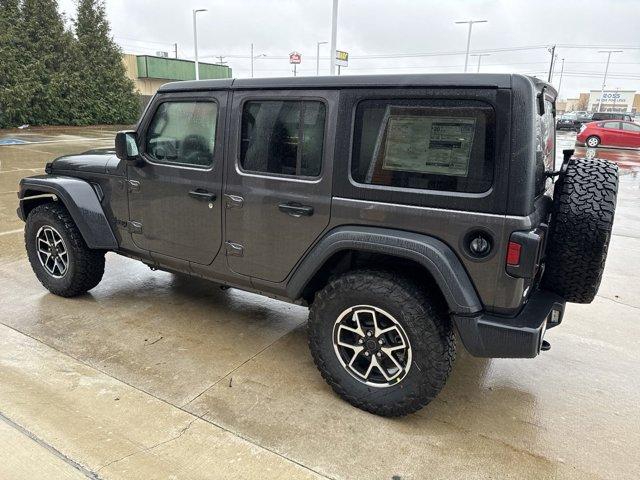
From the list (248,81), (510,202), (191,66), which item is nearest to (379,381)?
(510,202)

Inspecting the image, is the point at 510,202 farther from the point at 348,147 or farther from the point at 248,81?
the point at 248,81

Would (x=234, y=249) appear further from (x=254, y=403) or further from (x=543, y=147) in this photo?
(x=543, y=147)

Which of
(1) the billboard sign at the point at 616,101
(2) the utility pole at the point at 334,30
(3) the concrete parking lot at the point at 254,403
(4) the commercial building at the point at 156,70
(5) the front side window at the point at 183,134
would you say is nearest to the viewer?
(3) the concrete parking lot at the point at 254,403

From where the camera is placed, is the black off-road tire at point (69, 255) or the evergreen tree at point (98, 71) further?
the evergreen tree at point (98, 71)

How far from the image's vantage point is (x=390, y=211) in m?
2.50

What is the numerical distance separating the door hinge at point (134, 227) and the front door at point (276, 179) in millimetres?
890

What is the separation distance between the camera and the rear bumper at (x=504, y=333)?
2.28m

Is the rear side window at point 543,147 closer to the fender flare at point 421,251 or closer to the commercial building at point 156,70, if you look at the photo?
the fender flare at point 421,251

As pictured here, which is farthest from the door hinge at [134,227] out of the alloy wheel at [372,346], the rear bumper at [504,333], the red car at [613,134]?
the red car at [613,134]

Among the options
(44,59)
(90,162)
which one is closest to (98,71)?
(44,59)

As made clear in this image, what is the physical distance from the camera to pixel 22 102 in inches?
776

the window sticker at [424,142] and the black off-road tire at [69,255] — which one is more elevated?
the window sticker at [424,142]

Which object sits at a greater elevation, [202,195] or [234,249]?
[202,195]

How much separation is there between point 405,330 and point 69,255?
284 centimetres
